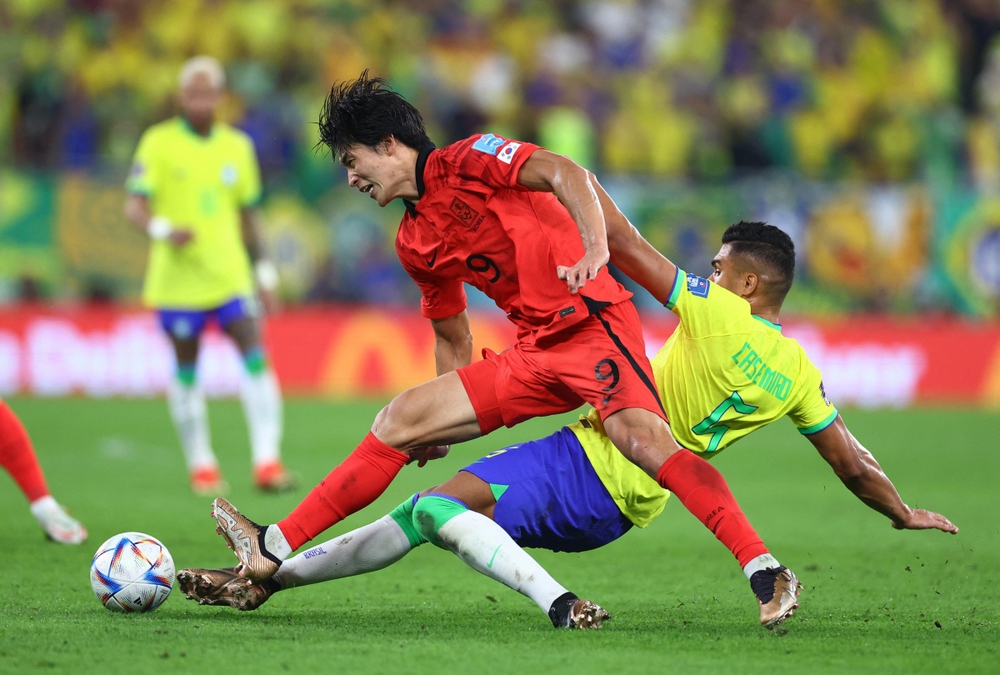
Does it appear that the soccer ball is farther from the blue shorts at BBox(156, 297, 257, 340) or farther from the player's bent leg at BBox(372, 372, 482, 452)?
the blue shorts at BBox(156, 297, 257, 340)

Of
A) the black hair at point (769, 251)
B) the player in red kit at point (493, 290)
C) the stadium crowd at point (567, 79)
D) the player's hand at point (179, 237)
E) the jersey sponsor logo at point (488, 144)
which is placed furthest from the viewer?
the stadium crowd at point (567, 79)

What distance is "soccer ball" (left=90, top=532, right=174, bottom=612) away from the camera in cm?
417

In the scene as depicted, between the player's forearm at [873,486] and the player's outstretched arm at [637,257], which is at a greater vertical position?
the player's outstretched arm at [637,257]

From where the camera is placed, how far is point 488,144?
13.7 feet

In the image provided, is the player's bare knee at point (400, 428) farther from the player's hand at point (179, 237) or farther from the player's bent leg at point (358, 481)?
the player's hand at point (179, 237)

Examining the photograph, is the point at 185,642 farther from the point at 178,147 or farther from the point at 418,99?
the point at 418,99

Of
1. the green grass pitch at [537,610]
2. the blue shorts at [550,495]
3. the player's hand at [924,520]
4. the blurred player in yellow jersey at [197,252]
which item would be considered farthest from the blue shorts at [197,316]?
the player's hand at [924,520]

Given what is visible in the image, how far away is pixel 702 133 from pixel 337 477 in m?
11.2

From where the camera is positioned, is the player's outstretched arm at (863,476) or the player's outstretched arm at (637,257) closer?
the player's outstretched arm at (637,257)

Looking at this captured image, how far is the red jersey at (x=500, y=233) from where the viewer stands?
4164 millimetres

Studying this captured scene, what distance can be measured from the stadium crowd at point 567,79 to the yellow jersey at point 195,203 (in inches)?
171

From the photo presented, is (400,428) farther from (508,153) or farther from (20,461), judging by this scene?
(20,461)

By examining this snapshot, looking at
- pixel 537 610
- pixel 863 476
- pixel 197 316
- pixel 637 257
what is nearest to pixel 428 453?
pixel 537 610

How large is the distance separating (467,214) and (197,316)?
419cm
